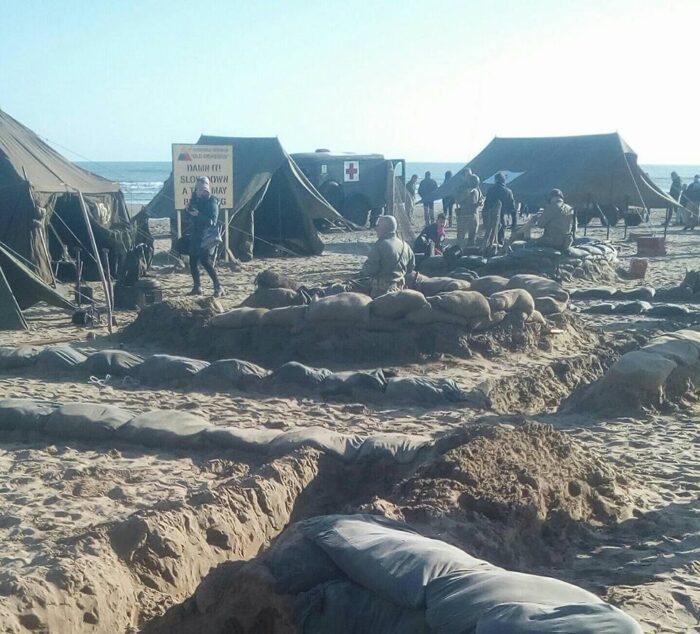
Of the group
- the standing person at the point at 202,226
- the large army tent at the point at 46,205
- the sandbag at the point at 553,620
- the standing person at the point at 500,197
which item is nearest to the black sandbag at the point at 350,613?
the sandbag at the point at 553,620

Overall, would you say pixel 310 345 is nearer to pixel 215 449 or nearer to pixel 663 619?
pixel 215 449

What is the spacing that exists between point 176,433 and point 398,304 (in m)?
3.68

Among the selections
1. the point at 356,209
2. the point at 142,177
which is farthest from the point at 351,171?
the point at 142,177

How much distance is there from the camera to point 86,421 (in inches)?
256

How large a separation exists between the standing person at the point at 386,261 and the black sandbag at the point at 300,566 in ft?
22.6

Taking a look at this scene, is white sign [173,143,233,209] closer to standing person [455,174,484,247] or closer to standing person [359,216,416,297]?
standing person [455,174,484,247]

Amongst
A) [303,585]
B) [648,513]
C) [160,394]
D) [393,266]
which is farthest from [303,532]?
[393,266]

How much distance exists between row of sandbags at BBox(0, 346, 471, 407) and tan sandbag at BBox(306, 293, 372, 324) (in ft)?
4.21

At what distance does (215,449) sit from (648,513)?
2.80 m

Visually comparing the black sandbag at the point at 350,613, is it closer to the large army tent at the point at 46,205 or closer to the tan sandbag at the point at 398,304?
the tan sandbag at the point at 398,304

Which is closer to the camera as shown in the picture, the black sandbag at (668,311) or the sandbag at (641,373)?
the sandbag at (641,373)

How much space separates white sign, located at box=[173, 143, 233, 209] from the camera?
15.7 meters

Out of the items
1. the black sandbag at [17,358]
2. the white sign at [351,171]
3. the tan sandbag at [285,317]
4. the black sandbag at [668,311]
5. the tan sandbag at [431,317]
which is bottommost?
the black sandbag at [17,358]

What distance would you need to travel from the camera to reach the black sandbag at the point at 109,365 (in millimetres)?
8578
